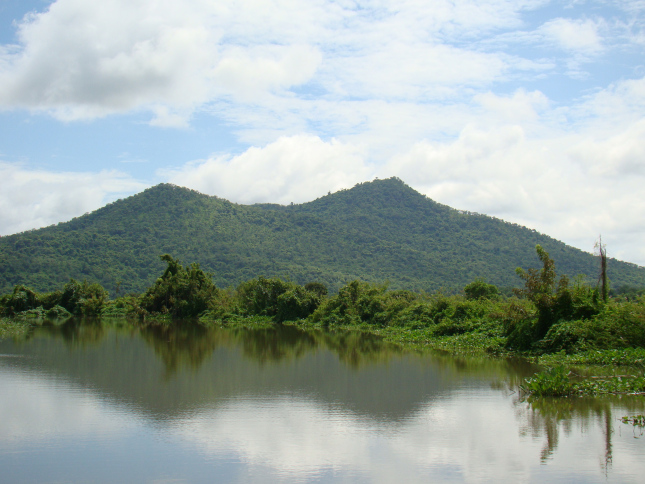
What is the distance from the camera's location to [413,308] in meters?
29.6

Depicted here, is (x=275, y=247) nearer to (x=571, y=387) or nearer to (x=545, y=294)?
(x=545, y=294)

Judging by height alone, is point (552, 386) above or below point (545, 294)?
below

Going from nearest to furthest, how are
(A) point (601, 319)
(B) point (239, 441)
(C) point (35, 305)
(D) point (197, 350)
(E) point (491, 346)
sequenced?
1. (B) point (239, 441)
2. (A) point (601, 319)
3. (E) point (491, 346)
4. (D) point (197, 350)
5. (C) point (35, 305)

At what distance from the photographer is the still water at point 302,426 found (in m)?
7.29

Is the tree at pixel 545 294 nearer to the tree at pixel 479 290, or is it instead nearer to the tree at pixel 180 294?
the tree at pixel 479 290

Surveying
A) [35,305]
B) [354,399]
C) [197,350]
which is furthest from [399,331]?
[35,305]

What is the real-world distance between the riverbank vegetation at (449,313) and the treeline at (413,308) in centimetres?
4

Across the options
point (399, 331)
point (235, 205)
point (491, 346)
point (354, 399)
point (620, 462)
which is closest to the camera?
point (620, 462)

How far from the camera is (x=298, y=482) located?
Result: 6.83m

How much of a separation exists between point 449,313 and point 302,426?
56.1ft

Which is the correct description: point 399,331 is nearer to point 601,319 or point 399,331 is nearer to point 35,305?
point 601,319

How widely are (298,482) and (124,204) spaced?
107762 mm

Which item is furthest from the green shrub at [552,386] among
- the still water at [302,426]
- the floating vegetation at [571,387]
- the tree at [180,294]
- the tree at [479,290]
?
the tree at [180,294]

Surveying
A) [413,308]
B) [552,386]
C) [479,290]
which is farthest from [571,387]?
[479,290]
